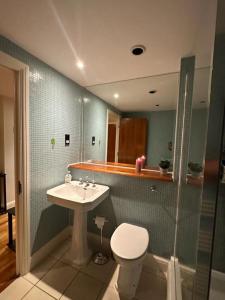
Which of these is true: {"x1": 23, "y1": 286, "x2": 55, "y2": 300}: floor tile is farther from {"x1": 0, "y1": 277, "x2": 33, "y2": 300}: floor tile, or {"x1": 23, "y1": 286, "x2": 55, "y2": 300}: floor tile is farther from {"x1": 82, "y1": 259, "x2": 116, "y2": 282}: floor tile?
{"x1": 82, "y1": 259, "x2": 116, "y2": 282}: floor tile

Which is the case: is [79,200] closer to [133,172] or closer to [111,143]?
[133,172]

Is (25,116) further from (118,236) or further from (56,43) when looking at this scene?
(118,236)

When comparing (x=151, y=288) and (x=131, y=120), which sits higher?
(x=131, y=120)

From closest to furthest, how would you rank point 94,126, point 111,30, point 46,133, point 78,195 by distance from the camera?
point 111,30
point 46,133
point 78,195
point 94,126

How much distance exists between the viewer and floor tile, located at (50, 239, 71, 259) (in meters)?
1.71

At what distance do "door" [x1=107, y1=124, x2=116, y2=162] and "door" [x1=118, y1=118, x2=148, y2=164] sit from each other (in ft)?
0.34

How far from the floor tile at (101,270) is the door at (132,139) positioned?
1.17 m

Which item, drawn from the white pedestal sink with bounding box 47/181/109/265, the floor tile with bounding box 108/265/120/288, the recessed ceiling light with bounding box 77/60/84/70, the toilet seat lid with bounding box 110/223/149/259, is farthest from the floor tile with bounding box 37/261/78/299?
the recessed ceiling light with bounding box 77/60/84/70

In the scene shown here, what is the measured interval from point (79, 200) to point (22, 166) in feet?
2.09

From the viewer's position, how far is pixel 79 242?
163 cm

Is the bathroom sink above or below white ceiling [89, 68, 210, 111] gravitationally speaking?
below

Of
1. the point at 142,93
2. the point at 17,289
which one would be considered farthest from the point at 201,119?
the point at 17,289

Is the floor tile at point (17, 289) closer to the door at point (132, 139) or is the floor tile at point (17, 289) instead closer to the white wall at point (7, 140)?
the door at point (132, 139)

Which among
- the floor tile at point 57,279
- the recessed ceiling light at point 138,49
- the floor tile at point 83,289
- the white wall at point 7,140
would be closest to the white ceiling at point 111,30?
the recessed ceiling light at point 138,49
